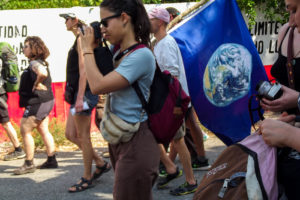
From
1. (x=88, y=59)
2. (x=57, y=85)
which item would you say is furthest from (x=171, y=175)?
(x=57, y=85)

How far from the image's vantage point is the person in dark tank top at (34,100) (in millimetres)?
5926

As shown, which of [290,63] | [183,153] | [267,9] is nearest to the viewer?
[290,63]

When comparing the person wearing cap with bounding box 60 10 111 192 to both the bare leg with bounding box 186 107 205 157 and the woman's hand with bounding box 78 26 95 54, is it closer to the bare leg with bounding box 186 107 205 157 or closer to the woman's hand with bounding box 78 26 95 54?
the bare leg with bounding box 186 107 205 157

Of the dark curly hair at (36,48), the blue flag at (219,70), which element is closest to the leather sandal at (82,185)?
the blue flag at (219,70)

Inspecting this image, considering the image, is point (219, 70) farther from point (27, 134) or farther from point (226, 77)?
point (27, 134)

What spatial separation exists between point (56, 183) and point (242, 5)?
556 centimetres

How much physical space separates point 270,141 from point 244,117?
3333mm

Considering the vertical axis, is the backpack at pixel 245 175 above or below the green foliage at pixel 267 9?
below

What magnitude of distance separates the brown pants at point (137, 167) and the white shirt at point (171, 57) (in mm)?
2061

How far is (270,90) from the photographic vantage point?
6.37ft

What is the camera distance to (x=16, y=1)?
872 centimetres

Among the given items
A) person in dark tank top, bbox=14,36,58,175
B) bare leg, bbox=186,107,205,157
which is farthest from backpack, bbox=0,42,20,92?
bare leg, bbox=186,107,205,157

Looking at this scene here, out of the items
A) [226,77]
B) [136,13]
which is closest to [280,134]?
[136,13]

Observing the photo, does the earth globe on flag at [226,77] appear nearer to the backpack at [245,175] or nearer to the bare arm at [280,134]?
the backpack at [245,175]
